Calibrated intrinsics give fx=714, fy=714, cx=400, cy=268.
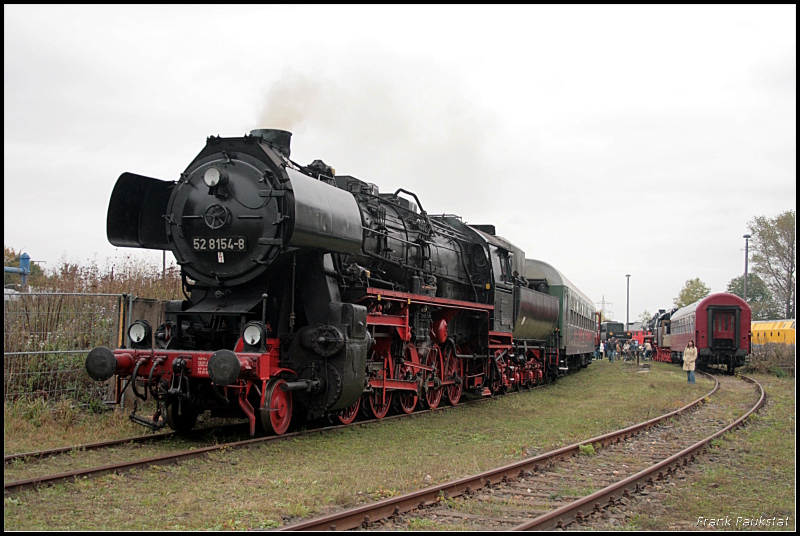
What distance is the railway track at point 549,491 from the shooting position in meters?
5.51

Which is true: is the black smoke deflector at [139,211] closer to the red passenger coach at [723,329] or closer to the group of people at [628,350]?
the red passenger coach at [723,329]

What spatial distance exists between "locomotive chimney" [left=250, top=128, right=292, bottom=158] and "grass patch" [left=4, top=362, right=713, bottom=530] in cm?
383

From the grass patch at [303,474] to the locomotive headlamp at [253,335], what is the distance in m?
1.20

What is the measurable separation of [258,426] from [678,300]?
87824 millimetres

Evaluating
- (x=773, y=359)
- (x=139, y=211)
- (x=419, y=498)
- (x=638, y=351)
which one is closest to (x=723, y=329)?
(x=773, y=359)

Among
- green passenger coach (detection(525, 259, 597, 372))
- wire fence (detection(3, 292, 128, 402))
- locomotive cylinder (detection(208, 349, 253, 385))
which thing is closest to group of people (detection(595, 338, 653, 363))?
green passenger coach (detection(525, 259, 597, 372))

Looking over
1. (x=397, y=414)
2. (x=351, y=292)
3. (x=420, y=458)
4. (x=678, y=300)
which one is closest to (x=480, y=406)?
(x=397, y=414)

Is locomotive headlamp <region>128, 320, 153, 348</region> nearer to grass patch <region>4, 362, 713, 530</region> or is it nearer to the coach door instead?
grass patch <region>4, 362, 713, 530</region>

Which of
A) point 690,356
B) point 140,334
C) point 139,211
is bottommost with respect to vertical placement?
point 690,356

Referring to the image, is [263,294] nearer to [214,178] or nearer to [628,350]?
[214,178]

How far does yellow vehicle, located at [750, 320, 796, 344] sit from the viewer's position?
1368 inches

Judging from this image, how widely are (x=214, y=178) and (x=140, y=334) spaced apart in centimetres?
218

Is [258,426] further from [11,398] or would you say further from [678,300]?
[678,300]

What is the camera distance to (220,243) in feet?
29.9
